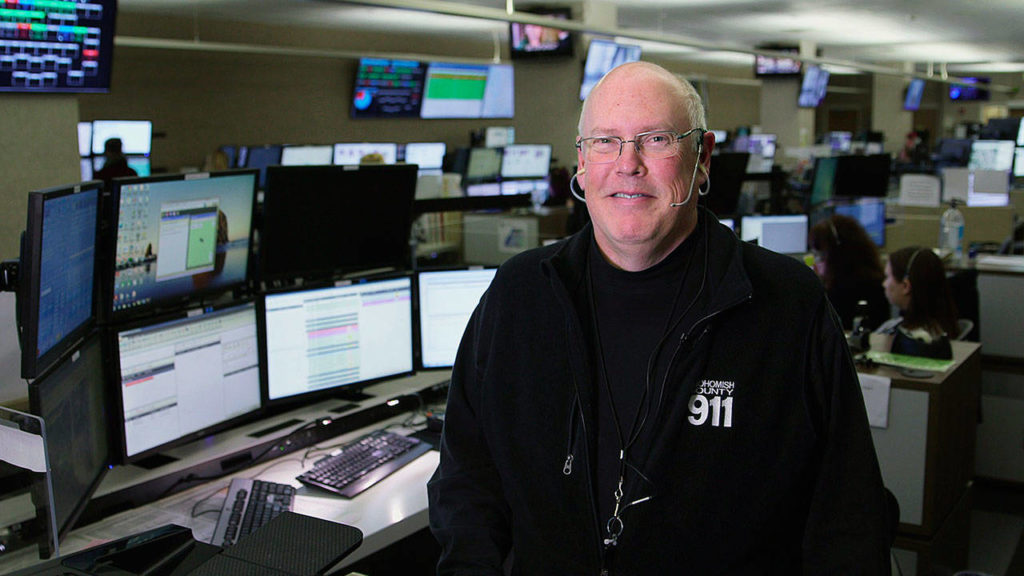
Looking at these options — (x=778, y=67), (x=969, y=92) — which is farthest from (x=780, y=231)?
(x=969, y=92)

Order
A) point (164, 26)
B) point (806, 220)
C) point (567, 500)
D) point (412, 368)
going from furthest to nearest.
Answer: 1. point (164, 26)
2. point (806, 220)
3. point (412, 368)
4. point (567, 500)

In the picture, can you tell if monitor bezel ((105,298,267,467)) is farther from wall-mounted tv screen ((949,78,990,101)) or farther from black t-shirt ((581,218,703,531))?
wall-mounted tv screen ((949,78,990,101))

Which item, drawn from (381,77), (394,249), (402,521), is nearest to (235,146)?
(381,77)

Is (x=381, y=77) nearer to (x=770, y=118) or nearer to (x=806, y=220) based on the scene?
(x=770, y=118)

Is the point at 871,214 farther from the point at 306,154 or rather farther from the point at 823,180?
the point at 306,154

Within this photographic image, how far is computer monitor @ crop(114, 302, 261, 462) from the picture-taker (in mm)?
2078

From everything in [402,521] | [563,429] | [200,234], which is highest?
[200,234]

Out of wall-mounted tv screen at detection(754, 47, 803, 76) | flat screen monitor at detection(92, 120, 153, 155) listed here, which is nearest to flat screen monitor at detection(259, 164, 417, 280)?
flat screen monitor at detection(92, 120, 153, 155)

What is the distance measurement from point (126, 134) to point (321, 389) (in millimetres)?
7024

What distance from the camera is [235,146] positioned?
32.2 ft

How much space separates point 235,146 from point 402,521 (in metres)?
8.55

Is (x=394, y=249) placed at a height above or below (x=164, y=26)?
below

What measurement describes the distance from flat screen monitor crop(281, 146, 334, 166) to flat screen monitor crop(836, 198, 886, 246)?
502cm

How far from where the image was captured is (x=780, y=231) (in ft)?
15.9
